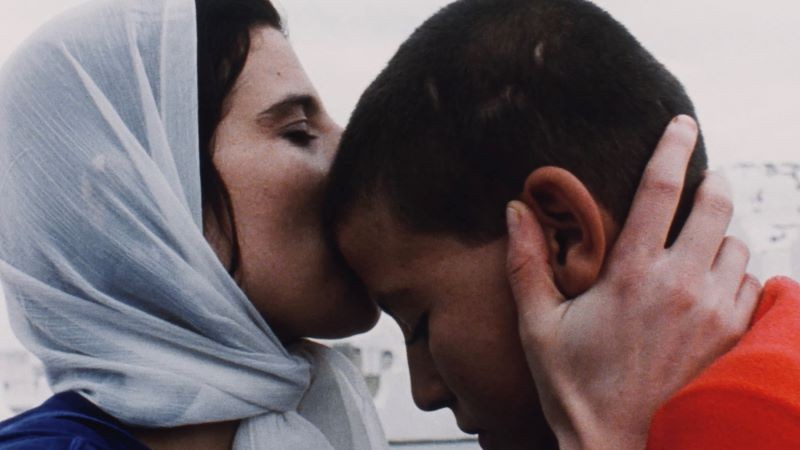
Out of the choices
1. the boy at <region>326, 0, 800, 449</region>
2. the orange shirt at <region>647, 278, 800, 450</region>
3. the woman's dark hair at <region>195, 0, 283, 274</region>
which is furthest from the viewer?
the woman's dark hair at <region>195, 0, 283, 274</region>

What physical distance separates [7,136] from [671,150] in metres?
0.79

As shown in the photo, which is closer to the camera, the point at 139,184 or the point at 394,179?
the point at 394,179

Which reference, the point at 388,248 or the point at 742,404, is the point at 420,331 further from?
the point at 742,404

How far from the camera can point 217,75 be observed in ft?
4.74

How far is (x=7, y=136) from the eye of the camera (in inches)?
57.1

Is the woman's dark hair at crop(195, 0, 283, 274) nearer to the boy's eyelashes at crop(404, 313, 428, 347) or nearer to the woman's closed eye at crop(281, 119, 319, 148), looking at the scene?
the woman's closed eye at crop(281, 119, 319, 148)

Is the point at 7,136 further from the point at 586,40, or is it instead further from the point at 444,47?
the point at 586,40

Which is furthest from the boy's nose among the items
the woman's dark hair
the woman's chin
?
the woman's dark hair

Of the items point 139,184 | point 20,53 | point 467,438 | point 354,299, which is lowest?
point 467,438

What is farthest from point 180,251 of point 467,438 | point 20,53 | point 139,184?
point 467,438

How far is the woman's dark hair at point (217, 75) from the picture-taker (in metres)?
1.44

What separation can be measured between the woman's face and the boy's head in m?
0.07

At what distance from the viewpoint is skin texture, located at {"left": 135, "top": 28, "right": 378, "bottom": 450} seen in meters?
1.42

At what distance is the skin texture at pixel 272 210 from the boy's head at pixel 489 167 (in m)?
0.07
